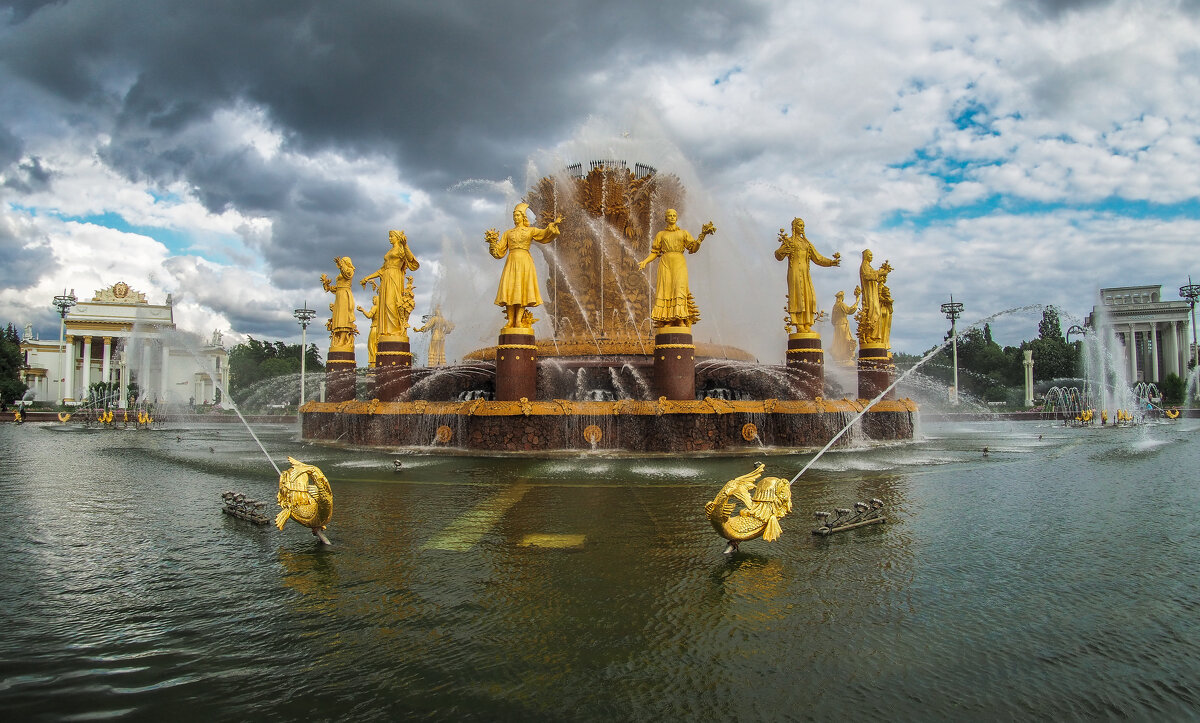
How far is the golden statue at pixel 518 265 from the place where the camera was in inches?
666

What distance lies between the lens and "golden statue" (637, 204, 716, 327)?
16625 millimetres

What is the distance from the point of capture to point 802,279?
19.7 m

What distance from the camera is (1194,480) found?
11664mm

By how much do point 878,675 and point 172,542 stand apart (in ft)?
23.2

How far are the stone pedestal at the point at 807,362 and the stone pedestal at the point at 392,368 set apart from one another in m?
12.1

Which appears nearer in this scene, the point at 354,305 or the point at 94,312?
the point at 354,305

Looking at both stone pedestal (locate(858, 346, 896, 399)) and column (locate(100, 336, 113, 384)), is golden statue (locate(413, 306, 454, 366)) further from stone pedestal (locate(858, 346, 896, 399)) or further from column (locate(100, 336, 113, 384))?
column (locate(100, 336, 113, 384))

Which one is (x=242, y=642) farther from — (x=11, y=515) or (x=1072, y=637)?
(x=11, y=515)

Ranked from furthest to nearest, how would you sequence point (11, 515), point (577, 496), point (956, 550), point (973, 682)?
1. point (577, 496)
2. point (11, 515)
3. point (956, 550)
4. point (973, 682)

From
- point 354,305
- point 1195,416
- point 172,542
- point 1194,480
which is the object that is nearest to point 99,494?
point 172,542

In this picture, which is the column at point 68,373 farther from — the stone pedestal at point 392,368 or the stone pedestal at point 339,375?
the stone pedestal at point 392,368

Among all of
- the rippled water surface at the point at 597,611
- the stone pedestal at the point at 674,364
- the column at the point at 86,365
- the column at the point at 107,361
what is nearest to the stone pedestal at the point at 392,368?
the stone pedestal at the point at 674,364

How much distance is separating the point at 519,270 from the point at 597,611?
13175mm

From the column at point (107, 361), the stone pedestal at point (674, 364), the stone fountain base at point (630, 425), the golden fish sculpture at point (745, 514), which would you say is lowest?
the golden fish sculpture at point (745, 514)
